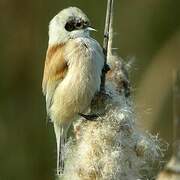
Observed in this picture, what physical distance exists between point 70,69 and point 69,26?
0.23 metres

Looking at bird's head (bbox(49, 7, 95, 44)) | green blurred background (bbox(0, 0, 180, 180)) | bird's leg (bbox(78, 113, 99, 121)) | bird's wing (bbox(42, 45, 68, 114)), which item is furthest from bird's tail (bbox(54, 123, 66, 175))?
green blurred background (bbox(0, 0, 180, 180))

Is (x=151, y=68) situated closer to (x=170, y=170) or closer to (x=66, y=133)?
(x=66, y=133)

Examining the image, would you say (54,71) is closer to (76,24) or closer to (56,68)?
(56,68)

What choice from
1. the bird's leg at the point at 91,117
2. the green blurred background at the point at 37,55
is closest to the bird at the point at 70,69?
the bird's leg at the point at 91,117

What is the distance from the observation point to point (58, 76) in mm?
3613

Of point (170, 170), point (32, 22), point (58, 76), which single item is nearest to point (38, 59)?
point (32, 22)

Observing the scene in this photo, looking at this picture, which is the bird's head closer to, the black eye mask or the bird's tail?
the black eye mask

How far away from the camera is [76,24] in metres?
3.52

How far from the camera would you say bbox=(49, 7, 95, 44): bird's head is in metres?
3.51

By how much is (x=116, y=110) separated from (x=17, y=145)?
94.7 inches

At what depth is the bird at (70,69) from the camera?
11.4 ft

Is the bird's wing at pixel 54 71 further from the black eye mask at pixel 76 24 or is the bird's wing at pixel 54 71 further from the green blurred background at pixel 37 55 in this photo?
the green blurred background at pixel 37 55

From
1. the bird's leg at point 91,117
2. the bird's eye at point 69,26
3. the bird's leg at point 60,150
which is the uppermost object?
the bird's eye at point 69,26

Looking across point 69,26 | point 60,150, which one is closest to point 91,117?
point 60,150
